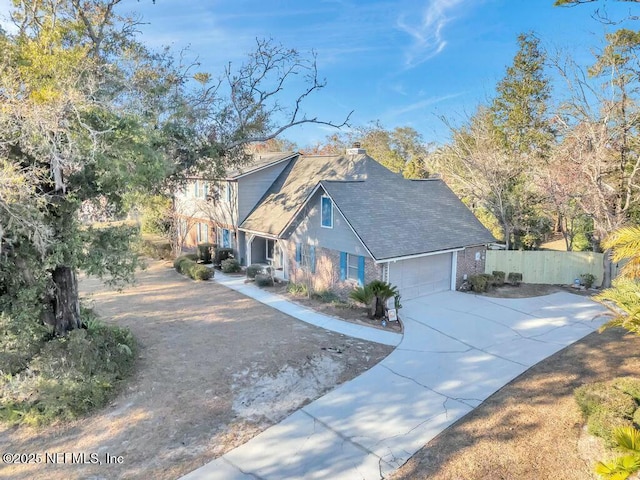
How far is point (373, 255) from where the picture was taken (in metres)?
15.4

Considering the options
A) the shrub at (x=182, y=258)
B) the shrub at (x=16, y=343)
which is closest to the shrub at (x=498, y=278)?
the shrub at (x=182, y=258)

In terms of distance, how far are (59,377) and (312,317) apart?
8.34 m

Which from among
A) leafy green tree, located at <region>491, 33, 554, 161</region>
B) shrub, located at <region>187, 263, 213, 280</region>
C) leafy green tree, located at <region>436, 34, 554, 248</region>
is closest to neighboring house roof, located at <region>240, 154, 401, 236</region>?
shrub, located at <region>187, 263, 213, 280</region>

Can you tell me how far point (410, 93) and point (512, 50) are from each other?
19.1 metres

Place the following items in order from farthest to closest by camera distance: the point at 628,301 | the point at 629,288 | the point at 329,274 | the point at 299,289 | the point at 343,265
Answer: the point at 299,289
the point at 329,274
the point at 343,265
the point at 629,288
the point at 628,301

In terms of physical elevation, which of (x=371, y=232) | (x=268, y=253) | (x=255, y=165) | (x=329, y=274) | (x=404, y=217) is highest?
(x=255, y=165)

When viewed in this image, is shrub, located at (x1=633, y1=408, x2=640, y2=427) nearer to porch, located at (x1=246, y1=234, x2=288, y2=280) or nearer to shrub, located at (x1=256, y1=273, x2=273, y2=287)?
shrub, located at (x1=256, y1=273, x2=273, y2=287)

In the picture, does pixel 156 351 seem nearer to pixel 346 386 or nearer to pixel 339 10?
pixel 346 386

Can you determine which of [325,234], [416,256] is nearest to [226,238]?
[325,234]

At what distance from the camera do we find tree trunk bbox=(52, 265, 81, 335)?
1056 centimetres

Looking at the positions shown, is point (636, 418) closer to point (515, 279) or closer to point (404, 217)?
A: point (404, 217)

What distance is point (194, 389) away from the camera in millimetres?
9703

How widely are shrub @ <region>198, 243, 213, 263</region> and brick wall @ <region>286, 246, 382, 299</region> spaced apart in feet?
26.4

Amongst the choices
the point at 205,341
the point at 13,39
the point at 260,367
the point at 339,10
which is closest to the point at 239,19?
the point at 339,10
